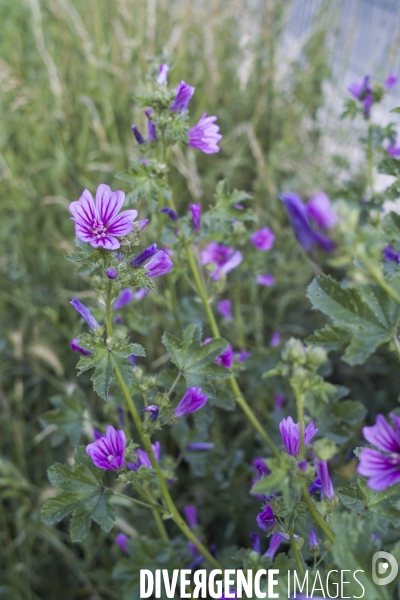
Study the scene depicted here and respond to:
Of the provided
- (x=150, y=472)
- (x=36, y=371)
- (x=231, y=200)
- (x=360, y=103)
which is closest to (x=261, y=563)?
(x=150, y=472)

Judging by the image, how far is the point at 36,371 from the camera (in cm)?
230

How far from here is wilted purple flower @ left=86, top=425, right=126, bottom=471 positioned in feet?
3.28

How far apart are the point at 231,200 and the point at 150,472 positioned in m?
0.62

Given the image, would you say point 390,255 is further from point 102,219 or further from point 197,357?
point 102,219

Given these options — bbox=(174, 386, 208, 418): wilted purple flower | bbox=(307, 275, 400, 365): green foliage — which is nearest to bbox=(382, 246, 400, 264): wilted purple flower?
bbox=(307, 275, 400, 365): green foliage

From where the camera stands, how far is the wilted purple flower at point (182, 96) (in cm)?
119

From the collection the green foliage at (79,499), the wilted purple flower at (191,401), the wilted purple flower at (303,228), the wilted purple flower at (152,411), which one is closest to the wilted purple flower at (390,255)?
the wilted purple flower at (303,228)

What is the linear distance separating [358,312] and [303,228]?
221 mm

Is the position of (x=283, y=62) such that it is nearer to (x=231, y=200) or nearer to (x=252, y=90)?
(x=252, y=90)

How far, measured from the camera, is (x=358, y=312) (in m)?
0.99

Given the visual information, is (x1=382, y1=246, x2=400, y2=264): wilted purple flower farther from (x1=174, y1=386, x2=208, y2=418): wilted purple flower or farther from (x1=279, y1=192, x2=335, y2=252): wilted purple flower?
(x1=174, y1=386, x2=208, y2=418): wilted purple flower

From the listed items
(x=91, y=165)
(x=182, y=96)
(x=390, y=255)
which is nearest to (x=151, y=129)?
(x=182, y=96)

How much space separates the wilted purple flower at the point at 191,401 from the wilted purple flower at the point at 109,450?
161mm

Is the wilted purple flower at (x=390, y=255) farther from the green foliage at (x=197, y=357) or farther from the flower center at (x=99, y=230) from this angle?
the flower center at (x=99, y=230)
